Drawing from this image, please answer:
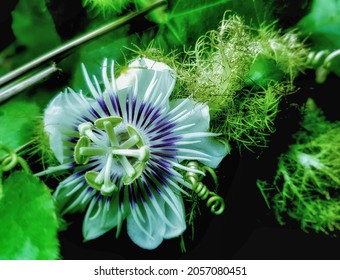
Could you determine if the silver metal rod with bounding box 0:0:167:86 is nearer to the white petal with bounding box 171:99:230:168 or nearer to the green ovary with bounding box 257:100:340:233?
the white petal with bounding box 171:99:230:168

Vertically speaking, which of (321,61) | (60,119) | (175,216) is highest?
(60,119)

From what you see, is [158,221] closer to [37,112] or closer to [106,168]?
[106,168]

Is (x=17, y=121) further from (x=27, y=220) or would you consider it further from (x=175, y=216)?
(x=175, y=216)

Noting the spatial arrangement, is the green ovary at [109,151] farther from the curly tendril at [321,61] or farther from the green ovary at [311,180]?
the curly tendril at [321,61]

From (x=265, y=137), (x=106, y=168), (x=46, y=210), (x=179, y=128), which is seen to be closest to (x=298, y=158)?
(x=265, y=137)

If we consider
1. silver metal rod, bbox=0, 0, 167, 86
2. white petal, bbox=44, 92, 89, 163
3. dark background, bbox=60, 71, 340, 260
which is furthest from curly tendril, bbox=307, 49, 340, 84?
white petal, bbox=44, 92, 89, 163

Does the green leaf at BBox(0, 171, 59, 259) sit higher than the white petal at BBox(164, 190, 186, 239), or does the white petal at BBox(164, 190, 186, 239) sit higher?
the green leaf at BBox(0, 171, 59, 259)

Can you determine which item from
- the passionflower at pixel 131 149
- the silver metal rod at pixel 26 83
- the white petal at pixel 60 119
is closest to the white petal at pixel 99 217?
the passionflower at pixel 131 149

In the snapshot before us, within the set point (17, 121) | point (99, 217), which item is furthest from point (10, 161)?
point (99, 217)
